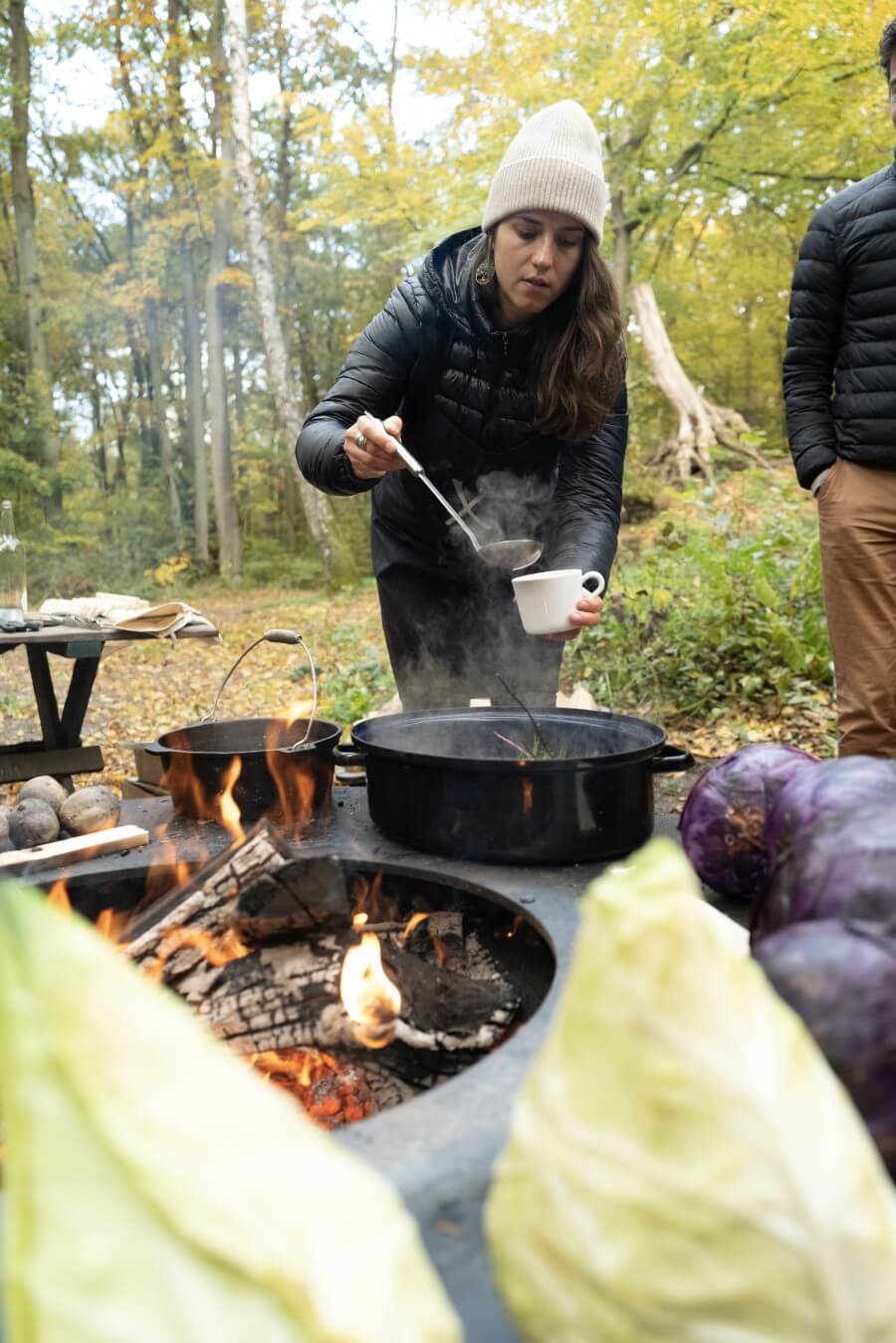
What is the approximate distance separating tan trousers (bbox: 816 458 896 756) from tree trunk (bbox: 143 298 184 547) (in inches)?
789

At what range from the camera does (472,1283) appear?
89 centimetres

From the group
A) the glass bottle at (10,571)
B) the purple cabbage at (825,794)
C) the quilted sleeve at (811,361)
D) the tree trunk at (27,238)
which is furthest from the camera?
the tree trunk at (27,238)

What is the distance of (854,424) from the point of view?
3914 millimetres

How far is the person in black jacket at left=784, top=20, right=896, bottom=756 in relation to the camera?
3848 millimetres

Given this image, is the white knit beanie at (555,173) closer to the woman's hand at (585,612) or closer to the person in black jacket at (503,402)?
the person in black jacket at (503,402)

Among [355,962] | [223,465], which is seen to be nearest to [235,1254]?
[355,962]

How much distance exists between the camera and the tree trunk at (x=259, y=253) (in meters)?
13.9

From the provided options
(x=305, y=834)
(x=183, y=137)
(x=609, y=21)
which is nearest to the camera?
(x=305, y=834)

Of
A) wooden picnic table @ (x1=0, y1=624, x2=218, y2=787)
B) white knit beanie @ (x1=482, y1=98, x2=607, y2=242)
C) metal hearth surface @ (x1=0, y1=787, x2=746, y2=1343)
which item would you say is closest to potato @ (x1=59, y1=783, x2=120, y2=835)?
metal hearth surface @ (x1=0, y1=787, x2=746, y2=1343)

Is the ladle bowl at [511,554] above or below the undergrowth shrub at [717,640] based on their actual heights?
above

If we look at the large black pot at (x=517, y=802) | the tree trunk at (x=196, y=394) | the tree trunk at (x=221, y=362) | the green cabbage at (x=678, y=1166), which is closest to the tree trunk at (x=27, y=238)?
the tree trunk at (x=196, y=394)

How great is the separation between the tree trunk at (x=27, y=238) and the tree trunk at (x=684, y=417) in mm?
12316

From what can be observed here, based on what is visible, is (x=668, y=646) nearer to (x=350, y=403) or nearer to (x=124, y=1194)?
(x=350, y=403)

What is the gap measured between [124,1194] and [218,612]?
15238 mm
